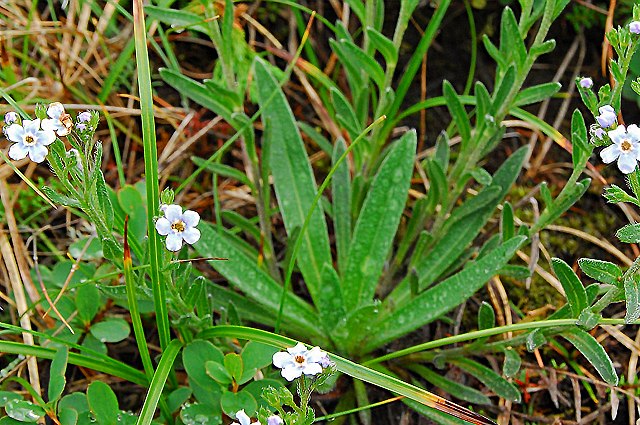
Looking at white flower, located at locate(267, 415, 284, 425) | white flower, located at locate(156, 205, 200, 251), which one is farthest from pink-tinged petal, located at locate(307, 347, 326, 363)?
white flower, located at locate(156, 205, 200, 251)

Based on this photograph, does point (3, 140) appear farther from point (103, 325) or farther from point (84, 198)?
point (84, 198)

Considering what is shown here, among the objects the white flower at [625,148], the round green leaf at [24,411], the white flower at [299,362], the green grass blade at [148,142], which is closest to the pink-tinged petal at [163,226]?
the green grass blade at [148,142]

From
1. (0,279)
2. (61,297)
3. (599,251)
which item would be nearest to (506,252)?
(599,251)

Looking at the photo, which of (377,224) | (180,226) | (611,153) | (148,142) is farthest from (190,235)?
(377,224)

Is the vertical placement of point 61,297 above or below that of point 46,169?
below

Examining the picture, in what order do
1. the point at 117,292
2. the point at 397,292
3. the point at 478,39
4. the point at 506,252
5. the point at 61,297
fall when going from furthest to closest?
the point at 478,39 → the point at 397,292 → the point at 61,297 → the point at 506,252 → the point at 117,292

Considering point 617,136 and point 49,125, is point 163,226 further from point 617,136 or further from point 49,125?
point 617,136
